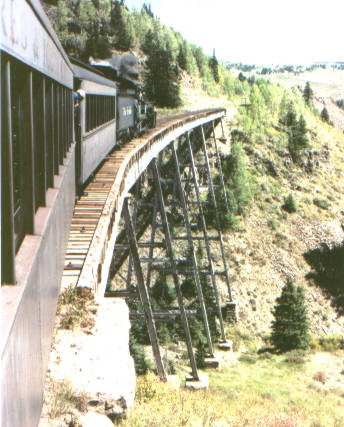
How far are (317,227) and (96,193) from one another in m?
31.6

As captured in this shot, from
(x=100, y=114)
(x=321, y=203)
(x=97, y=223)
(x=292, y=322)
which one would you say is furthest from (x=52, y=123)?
(x=321, y=203)

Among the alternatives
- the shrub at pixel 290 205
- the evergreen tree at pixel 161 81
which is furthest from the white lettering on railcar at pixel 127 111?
the evergreen tree at pixel 161 81

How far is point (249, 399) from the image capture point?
17.3 meters

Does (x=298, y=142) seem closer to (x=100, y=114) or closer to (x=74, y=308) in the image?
(x=100, y=114)

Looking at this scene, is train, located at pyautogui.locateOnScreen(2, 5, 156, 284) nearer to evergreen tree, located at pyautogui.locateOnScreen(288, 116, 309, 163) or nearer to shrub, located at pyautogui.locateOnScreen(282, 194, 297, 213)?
shrub, located at pyautogui.locateOnScreen(282, 194, 297, 213)

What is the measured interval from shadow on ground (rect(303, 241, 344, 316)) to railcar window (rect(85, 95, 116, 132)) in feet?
79.4

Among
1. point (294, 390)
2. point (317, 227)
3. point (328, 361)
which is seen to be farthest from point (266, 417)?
point (317, 227)

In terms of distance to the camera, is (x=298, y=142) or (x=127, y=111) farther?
(x=298, y=142)

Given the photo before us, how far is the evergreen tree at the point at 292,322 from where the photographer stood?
27.3m

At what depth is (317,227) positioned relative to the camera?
1547 inches

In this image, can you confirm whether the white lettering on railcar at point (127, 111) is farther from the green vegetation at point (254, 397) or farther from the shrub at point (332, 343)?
the shrub at point (332, 343)

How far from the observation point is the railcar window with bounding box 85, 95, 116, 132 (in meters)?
9.20

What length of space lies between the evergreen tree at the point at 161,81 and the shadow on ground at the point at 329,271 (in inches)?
1034

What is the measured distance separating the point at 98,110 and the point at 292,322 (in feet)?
66.0
